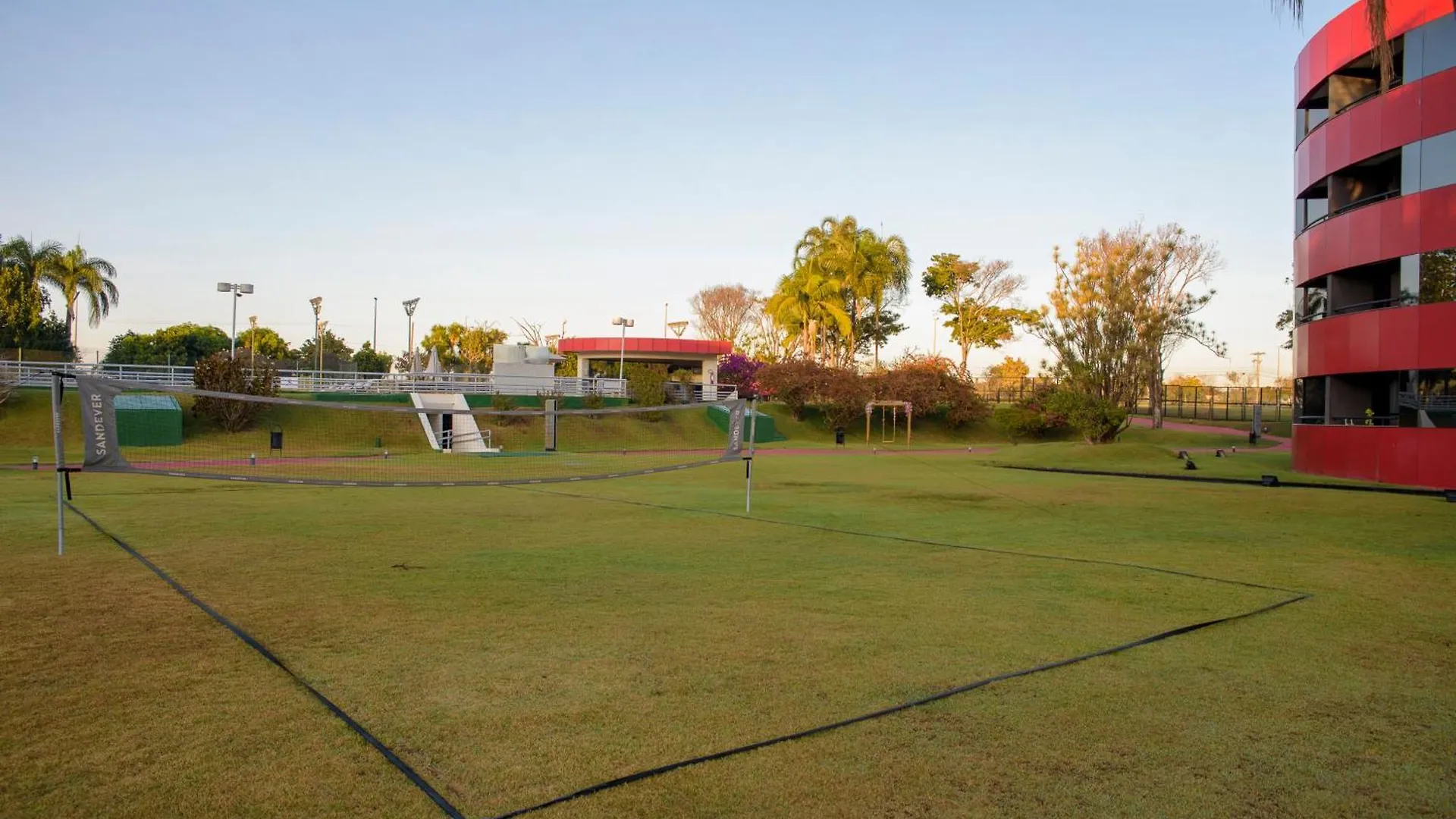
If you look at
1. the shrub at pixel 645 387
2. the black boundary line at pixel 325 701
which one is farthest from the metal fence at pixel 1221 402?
the black boundary line at pixel 325 701

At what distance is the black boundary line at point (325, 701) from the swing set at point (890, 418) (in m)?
42.4

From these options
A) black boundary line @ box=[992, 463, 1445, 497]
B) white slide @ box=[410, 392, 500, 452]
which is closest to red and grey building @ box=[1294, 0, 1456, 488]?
black boundary line @ box=[992, 463, 1445, 497]

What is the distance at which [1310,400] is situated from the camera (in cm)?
2667

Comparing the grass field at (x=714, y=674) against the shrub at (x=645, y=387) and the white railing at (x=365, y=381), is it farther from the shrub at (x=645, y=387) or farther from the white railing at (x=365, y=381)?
the shrub at (x=645, y=387)

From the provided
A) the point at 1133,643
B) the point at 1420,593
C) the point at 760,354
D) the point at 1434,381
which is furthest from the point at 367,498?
the point at 760,354

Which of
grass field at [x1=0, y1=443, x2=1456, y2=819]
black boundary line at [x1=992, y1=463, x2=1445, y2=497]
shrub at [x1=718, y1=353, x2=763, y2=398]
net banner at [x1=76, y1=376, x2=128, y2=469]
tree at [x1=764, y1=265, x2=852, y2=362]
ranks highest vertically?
tree at [x1=764, y1=265, x2=852, y2=362]

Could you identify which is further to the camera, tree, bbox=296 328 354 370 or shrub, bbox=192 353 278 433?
tree, bbox=296 328 354 370

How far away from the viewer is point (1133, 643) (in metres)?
7.01

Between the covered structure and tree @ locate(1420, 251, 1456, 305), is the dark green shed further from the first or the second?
tree @ locate(1420, 251, 1456, 305)

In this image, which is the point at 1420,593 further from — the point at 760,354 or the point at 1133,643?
the point at 760,354

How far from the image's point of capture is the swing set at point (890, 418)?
51.4 m

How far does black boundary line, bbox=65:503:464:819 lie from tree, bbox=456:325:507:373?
80.1 meters

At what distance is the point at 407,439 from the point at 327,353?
198 feet

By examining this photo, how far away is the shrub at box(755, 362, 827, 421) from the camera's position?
5541cm
